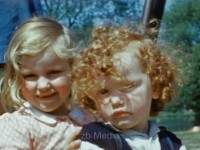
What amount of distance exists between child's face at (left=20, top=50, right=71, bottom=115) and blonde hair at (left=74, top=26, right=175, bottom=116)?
0.22ft

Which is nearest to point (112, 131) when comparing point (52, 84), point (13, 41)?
point (52, 84)

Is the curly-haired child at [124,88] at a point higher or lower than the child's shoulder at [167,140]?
higher

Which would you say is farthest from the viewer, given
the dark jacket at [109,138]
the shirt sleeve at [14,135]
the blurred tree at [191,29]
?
the blurred tree at [191,29]

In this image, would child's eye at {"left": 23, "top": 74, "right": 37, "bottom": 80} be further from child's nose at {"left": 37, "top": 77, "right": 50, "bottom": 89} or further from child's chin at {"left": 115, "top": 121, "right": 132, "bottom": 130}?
child's chin at {"left": 115, "top": 121, "right": 132, "bottom": 130}

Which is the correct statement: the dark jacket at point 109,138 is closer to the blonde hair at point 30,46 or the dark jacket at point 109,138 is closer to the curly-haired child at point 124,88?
the curly-haired child at point 124,88

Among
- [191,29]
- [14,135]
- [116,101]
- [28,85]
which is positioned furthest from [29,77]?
[191,29]

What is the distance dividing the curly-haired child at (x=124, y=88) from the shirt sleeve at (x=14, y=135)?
0.48ft

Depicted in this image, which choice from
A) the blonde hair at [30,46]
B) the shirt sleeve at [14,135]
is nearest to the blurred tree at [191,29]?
the blonde hair at [30,46]

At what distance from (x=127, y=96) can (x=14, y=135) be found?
0.88 feet

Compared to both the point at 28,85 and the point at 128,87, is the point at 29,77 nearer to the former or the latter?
the point at 28,85

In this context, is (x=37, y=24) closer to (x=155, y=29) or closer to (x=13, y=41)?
(x=13, y=41)

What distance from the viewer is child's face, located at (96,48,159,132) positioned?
110 cm

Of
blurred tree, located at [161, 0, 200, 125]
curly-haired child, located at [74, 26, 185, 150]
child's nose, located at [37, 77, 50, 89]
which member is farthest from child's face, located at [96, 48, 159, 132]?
blurred tree, located at [161, 0, 200, 125]

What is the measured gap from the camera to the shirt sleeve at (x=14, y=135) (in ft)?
3.93
